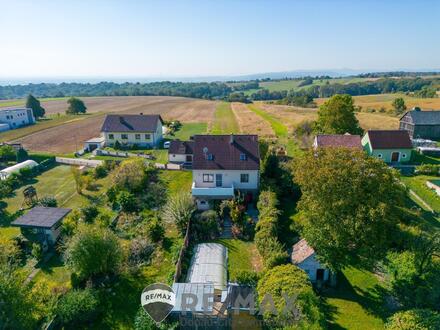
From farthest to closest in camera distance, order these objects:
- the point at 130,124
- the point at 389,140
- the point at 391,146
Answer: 1. the point at 130,124
2. the point at 389,140
3. the point at 391,146

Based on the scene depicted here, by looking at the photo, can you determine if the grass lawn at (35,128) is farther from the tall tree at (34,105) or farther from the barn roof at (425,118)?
the barn roof at (425,118)

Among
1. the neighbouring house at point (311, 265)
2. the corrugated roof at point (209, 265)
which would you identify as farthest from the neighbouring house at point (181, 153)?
the neighbouring house at point (311, 265)

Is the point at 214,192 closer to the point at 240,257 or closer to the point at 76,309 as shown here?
the point at 240,257

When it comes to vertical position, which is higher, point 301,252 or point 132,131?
point 132,131

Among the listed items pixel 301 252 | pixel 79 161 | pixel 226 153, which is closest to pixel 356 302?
pixel 301 252

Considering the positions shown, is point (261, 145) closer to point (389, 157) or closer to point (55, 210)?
point (389, 157)

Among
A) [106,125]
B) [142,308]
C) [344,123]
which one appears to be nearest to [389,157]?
[344,123]
